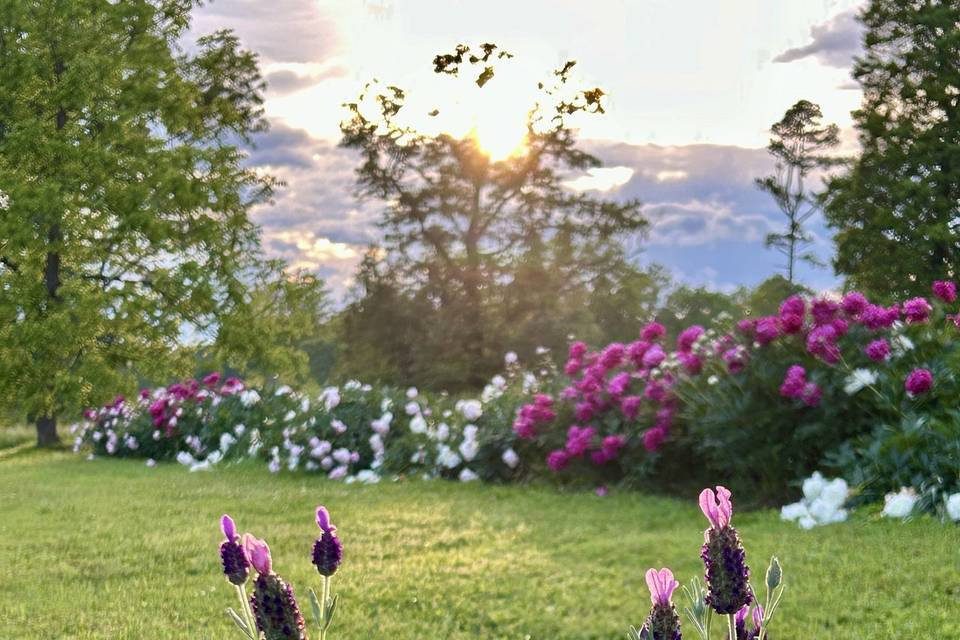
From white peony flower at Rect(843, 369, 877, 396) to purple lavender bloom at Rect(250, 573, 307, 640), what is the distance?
5.61 metres

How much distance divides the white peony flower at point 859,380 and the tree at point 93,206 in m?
12.1

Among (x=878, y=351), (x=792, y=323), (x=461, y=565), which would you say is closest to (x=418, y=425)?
(x=792, y=323)

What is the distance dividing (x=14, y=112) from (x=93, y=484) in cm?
869

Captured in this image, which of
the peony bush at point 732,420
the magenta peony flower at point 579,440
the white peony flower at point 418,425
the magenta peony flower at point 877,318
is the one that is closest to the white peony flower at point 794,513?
the peony bush at point 732,420

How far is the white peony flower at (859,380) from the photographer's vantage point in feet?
20.6

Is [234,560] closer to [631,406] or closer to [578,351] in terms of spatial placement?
[631,406]

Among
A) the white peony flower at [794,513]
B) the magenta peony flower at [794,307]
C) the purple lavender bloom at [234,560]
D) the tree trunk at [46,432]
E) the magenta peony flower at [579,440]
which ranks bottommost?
the tree trunk at [46,432]

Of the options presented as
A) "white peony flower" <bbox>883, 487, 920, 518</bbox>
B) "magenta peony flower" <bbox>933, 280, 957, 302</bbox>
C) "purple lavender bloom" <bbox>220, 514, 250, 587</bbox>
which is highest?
"magenta peony flower" <bbox>933, 280, 957, 302</bbox>

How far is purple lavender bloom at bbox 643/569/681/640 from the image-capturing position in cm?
139

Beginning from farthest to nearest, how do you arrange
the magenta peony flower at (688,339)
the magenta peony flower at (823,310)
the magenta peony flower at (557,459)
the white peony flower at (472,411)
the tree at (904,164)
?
1. the tree at (904,164)
2. the white peony flower at (472,411)
3. the magenta peony flower at (557,459)
4. the magenta peony flower at (688,339)
5. the magenta peony flower at (823,310)

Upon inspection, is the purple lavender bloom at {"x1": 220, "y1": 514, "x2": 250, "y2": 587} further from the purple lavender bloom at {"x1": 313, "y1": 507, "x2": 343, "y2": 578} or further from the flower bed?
the flower bed

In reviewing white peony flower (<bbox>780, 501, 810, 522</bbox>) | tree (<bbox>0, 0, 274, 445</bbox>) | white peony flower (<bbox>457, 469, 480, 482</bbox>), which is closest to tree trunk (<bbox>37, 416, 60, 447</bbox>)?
tree (<bbox>0, 0, 274, 445</bbox>)

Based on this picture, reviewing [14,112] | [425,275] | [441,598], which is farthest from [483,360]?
[441,598]

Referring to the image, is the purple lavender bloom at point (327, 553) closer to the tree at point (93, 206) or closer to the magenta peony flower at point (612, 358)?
the magenta peony flower at point (612, 358)
